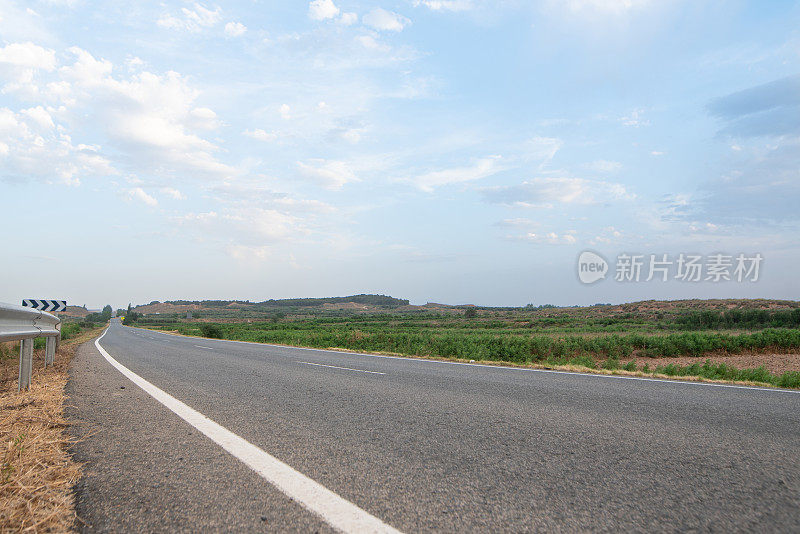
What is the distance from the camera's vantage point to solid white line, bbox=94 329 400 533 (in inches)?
98.1

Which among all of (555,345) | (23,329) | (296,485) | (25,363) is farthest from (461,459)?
(555,345)

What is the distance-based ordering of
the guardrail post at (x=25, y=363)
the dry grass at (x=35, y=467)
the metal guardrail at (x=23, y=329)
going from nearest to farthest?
the dry grass at (x=35, y=467), the metal guardrail at (x=23, y=329), the guardrail post at (x=25, y=363)

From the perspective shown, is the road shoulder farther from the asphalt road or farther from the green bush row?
the green bush row

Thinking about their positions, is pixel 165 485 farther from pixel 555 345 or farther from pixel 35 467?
pixel 555 345

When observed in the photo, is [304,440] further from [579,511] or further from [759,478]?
[759,478]

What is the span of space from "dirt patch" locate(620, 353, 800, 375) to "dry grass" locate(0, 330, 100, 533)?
19191 millimetres

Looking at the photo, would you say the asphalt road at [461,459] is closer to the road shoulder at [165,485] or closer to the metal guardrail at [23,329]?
the road shoulder at [165,485]

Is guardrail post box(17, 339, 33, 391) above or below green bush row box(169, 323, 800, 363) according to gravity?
above

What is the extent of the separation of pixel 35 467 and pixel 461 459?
10.0ft

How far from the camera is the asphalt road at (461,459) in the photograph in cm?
261

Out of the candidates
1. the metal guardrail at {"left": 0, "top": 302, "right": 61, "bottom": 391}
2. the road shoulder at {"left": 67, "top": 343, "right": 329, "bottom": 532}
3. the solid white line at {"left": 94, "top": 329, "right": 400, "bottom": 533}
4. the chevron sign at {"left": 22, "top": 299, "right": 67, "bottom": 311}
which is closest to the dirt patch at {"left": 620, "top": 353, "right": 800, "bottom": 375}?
the solid white line at {"left": 94, "top": 329, "right": 400, "bottom": 533}

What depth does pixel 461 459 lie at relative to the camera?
11.8 feet

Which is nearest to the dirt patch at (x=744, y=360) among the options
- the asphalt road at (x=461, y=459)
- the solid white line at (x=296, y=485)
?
the asphalt road at (x=461, y=459)

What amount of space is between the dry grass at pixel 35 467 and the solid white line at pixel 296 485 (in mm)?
1110
